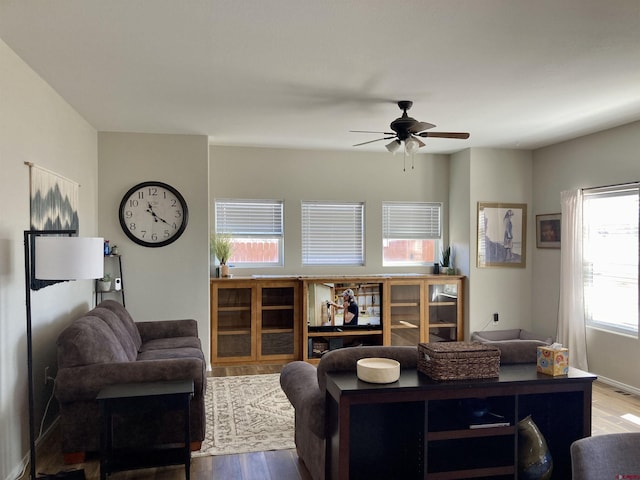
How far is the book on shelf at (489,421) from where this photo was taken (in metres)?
2.36

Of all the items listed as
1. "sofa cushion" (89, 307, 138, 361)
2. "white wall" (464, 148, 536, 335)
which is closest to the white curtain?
"white wall" (464, 148, 536, 335)

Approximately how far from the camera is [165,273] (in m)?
5.11

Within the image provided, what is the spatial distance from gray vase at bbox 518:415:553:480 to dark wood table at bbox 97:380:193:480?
1.86m

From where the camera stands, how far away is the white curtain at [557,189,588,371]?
5.14m

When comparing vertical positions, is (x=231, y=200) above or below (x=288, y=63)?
below

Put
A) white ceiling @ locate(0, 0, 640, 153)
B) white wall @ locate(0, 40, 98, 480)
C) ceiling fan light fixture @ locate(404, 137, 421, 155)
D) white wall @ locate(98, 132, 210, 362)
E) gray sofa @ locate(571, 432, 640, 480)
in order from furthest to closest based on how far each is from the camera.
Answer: white wall @ locate(98, 132, 210, 362) < ceiling fan light fixture @ locate(404, 137, 421, 155) < white wall @ locate(0, 40, 98, 480) < white ceiling @ locate(0, 0, 640, 153) < gray sofa @ locate(571, 432, 640, 480)

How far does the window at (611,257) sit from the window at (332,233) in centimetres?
266

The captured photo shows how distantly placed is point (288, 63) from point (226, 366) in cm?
370

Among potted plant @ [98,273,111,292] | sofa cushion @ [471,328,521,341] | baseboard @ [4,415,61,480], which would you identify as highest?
potted plant @ [98,273,111,292]

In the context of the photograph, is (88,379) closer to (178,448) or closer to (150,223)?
(178,448)

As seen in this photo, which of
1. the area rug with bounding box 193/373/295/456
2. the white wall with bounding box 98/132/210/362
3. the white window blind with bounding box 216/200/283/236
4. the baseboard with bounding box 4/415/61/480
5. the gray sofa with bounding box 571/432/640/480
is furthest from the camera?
the white window blind with bounding box 216/200/283/236

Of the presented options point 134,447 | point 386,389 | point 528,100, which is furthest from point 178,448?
point 528,100

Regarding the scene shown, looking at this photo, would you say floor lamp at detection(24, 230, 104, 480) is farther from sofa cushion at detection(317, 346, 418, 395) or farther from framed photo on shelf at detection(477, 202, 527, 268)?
framed photo on shelf at detection(477, 202, 527, 268)

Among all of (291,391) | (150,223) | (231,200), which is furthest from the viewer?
(231,200)
